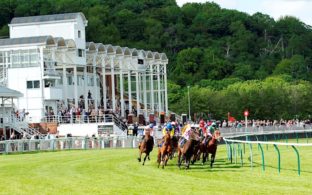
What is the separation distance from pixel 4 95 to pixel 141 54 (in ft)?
87.4

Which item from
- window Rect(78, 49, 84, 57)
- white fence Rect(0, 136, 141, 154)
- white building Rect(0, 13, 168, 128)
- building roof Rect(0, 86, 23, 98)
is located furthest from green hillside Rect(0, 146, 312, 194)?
window Rect(78, 49, 84, 57)

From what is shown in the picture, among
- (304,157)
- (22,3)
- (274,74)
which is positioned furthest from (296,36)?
(304,157)

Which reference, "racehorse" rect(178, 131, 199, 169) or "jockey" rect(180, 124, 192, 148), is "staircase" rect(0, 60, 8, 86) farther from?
"racehorse" rect(178, 131, 199, 169)

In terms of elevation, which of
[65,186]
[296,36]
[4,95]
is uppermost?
[296,36]

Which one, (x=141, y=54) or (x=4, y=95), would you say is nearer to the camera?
(x=4, y=95)

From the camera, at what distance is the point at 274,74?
143 metres

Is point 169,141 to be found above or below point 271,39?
below

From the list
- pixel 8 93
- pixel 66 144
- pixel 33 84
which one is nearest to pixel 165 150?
pixel 66 144

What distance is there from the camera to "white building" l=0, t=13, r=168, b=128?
66.8m

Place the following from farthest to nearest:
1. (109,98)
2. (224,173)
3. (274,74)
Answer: (274,74)
(109,98)
(224,173)

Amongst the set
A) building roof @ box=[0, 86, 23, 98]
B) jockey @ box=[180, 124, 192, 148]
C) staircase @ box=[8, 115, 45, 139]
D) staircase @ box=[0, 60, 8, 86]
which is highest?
staircase @ box=[0, 60, 8, 86]

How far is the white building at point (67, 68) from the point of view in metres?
66.8

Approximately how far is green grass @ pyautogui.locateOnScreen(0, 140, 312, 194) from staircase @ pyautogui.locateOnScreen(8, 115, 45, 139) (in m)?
27.9

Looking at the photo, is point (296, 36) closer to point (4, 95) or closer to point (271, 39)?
point (271, 39)
